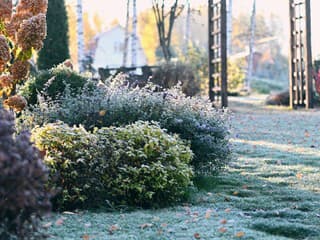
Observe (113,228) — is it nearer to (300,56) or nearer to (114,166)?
(114,166)

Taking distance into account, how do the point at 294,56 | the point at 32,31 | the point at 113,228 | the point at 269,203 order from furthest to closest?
the point at 294,56 → the point at 32,31 → the point at 269,203 → the point at 113,228

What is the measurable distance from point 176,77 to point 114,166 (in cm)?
977

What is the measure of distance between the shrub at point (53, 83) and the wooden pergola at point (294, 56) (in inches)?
234

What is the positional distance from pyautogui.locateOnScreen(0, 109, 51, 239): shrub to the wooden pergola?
11.0 meters

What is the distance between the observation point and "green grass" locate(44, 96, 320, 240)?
11.4 feet

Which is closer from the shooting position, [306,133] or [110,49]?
[306,133]

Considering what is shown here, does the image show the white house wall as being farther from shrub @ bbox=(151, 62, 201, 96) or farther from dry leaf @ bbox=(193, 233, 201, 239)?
dry leaf @ bbox=(193, 233, 201, 239)

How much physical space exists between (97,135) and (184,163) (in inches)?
29.3

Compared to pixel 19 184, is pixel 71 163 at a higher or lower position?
lower

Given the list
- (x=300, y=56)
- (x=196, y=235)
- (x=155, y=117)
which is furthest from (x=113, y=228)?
(x=300, y=56)

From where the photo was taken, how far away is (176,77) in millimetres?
13914

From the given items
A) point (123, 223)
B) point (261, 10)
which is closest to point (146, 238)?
point (123, 223)

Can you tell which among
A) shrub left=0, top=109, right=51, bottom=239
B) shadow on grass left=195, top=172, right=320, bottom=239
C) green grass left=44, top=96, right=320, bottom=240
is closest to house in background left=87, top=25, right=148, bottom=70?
green grass left=44, top=96, right=320, bottom=240

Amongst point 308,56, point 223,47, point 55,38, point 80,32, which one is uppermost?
point 80,32
